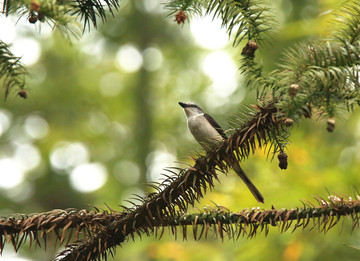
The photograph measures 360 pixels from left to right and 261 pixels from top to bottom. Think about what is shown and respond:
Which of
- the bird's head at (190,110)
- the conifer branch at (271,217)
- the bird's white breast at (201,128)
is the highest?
the bird's head at (190,110)

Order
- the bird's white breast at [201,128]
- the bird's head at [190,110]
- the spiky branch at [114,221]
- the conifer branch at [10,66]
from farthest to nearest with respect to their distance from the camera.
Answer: the bird's head at [190,110] < the bird's white breast at [201,128] < the conifer branch at [10,66] < the spiky branch at [114,221]

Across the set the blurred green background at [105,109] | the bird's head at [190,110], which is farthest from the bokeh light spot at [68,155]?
the bird's head at [190,110]

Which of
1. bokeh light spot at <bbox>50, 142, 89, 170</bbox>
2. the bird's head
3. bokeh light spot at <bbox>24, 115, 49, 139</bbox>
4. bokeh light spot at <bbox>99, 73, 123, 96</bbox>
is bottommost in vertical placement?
the bird's head

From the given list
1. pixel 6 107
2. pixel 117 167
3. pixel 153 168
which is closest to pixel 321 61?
pixel 153 168

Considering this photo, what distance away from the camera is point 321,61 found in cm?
187

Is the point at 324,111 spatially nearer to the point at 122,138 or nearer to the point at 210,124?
the point at 210,124

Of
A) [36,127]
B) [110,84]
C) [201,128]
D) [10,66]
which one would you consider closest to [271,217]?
[10,66]

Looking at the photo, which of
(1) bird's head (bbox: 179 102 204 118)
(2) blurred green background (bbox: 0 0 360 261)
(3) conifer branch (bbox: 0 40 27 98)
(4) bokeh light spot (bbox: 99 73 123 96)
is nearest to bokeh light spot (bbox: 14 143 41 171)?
(2) blurred green background (bbox: 0 0 360 261)

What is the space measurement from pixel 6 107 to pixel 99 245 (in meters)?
12.3

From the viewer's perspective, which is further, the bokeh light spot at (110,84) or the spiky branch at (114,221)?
the bokeh light spot at (110,84)

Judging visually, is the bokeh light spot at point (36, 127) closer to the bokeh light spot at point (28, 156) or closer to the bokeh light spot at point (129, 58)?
the bokeh light spot at point (28, 156)

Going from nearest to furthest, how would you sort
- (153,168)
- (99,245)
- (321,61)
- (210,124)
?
(321,61), (99,245), (210,124), (153,168)

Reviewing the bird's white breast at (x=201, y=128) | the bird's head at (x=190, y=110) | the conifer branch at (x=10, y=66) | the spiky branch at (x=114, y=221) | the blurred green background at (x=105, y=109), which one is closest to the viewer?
the spiky branch at (x=114, y=221)

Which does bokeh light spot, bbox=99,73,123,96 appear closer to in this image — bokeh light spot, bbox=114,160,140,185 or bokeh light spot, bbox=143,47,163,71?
bokeh light spot, bbox=143,47,163,71
